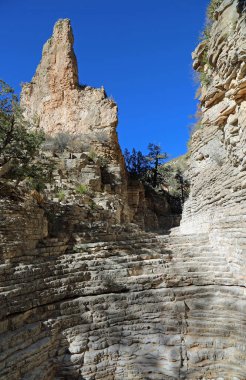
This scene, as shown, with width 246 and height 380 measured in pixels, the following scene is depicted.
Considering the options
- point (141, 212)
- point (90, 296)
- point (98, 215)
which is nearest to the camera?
point (90, 296)

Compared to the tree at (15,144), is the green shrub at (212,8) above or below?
above

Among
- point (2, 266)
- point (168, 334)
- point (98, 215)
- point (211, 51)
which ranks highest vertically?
point (211, 51)

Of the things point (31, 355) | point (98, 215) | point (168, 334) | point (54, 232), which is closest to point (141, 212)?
point (98, 215)

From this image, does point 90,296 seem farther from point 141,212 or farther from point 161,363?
point 141,212

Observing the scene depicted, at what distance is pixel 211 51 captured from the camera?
27.8 ft

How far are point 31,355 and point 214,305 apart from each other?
4.33 metres

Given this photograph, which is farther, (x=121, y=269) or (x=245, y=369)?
(x=121, y=269)

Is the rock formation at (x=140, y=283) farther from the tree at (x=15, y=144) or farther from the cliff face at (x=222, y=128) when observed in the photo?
the tree at (x=15, y=144)

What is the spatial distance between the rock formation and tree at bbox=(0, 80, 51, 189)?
123 cm

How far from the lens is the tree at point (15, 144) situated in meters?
8.55

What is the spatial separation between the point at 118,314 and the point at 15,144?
6178mm

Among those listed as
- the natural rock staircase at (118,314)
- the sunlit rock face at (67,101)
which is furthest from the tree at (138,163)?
the natural rock staircase at (118,314)

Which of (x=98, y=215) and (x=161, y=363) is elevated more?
(x=98, y=215)

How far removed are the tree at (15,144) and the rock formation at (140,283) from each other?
4.04 feet
